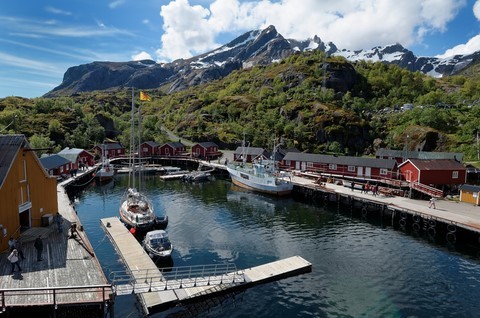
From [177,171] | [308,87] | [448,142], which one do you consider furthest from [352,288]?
[308,87]

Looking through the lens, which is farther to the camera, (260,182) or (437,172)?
(260,182)

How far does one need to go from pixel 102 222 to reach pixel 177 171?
1872 inches

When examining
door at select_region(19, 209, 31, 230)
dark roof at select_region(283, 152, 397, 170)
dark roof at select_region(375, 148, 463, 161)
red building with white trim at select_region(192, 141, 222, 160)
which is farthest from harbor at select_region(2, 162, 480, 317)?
red building with white trim at select_region(192, 141, 222, 160)

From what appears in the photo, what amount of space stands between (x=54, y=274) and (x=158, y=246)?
35.0ft

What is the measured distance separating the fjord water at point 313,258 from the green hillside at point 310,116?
59434 mm

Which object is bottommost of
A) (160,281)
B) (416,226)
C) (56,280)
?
(416,226)

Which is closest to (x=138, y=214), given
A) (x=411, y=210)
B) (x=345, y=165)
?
(x=411, y=210)

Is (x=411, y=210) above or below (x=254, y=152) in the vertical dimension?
below

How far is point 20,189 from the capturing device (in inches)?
1112

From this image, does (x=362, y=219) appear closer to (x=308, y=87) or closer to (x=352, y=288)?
(x=352, y=288)

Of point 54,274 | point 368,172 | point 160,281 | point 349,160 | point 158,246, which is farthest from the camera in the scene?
point 349,160

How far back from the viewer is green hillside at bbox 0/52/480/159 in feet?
355

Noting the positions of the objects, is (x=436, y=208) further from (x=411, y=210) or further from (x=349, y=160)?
(x=349, y=160)

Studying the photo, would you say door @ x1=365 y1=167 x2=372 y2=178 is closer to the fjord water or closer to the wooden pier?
the wooden pier
